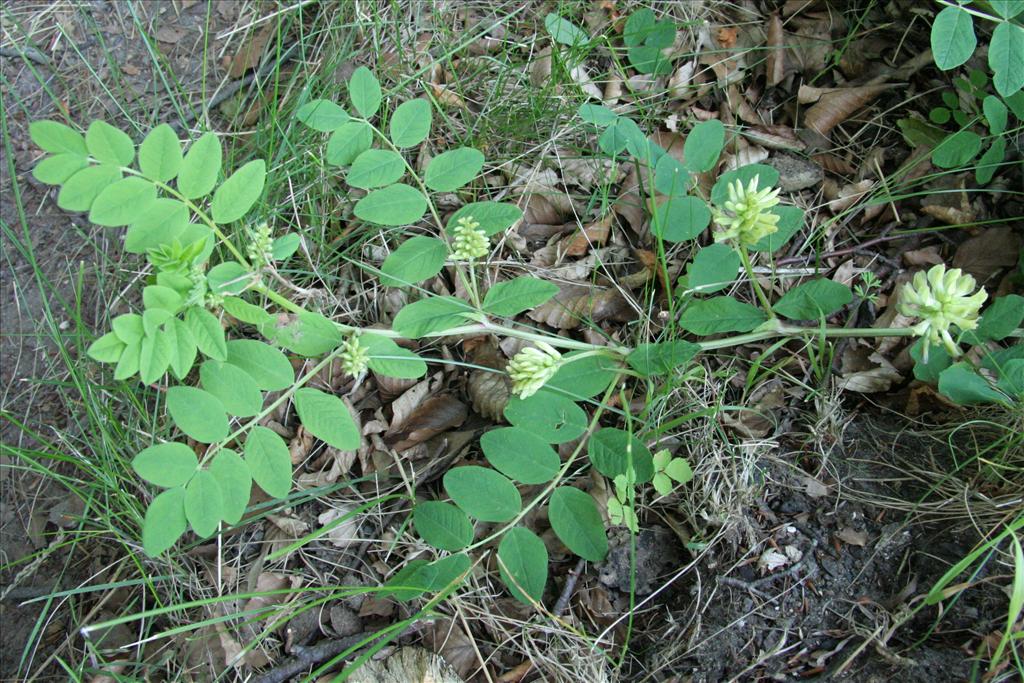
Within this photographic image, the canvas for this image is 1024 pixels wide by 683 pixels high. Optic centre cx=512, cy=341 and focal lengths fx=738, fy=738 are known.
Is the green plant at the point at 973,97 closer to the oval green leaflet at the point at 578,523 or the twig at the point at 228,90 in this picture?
the oval green leaflet at the point at 578,523

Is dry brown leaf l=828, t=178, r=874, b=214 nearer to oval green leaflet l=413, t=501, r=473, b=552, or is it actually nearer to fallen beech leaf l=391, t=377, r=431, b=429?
fallen beech leaf l=391, t=377, r=431, b=429

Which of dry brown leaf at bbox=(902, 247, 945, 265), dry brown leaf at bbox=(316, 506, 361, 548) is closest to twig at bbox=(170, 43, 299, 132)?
dry brown leaf at bbox=(316, 506, 361, 548)

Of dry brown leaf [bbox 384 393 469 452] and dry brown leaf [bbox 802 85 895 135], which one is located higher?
dry brown leaf [bbox 802 85 895 135]

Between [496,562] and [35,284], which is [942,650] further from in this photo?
[35,284]

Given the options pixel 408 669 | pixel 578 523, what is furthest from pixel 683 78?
pixel 408 669

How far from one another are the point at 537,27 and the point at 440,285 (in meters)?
1.13

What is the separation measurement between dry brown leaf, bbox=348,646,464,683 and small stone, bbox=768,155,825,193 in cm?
193

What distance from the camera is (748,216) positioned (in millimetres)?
1890

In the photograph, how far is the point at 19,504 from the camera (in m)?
2.67

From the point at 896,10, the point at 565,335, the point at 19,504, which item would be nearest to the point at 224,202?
the point at 565,335

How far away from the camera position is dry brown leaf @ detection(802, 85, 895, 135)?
2.67 meters

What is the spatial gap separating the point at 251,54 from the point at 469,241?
175 cm

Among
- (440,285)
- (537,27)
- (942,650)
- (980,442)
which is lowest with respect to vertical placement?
→ (942,650)

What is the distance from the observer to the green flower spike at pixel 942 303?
5.77ft
